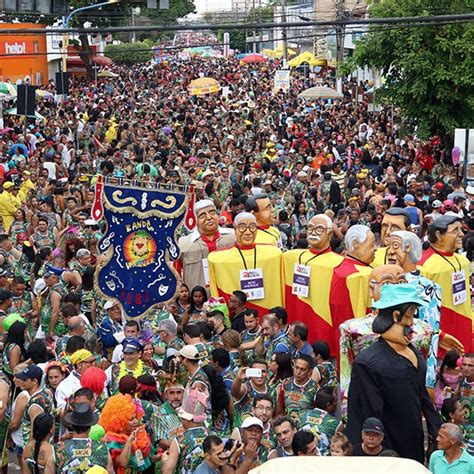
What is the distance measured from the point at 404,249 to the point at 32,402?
3486 millimetres

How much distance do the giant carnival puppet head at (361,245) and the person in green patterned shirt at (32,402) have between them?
3225mm

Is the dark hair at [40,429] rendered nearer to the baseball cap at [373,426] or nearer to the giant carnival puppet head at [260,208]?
the baseball cap at [373,426]

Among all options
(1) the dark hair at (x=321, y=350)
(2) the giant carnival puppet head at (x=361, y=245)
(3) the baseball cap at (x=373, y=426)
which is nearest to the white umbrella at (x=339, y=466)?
(3) the baseball cap at (x=373, y=426)

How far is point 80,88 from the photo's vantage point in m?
51.1

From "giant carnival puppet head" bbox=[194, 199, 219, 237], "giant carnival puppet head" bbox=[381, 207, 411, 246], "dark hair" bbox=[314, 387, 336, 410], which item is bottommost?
"dark hair" bbox=[314, 387, 336, 410]

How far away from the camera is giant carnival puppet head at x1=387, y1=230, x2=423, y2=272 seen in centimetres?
988

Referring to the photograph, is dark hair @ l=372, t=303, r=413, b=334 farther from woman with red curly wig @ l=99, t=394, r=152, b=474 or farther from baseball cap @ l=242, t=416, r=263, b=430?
woman with red curly wig @ l=99, t=394, r=152, b=474

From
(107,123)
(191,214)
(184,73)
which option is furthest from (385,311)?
(184,73)

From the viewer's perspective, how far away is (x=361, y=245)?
1030 cm

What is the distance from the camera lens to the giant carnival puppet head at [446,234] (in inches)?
407

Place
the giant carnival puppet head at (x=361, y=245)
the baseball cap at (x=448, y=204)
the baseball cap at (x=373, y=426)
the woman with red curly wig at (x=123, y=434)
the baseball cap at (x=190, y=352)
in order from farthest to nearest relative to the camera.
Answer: the baseball cap at (x=448, y=204) < the giant carnival puppet head at (x=361, y=245) < the baseball cap at (x=190, y=352) < the woman with red curly wig at (x=123, y=434) < the baseball cap at (x=373, y=426)

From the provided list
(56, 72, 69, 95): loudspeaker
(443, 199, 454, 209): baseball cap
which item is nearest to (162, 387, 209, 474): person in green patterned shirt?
(443, 199, 454, 209): baseball cap

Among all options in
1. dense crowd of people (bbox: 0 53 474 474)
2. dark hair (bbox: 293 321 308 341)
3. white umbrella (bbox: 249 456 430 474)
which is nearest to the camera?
white umbrella (bbox: 249 456 430 474)

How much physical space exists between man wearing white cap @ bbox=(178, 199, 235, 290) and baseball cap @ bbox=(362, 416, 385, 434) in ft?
18.0
